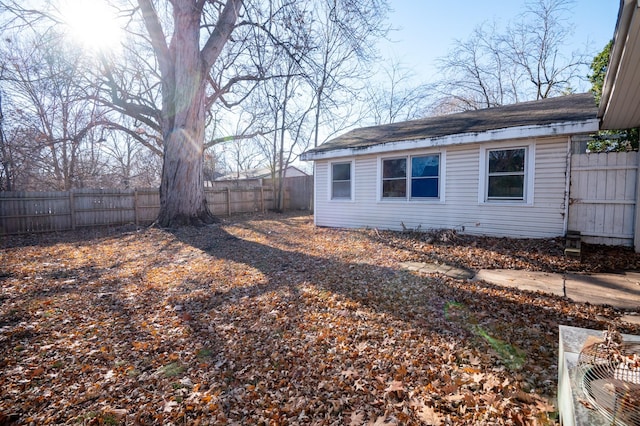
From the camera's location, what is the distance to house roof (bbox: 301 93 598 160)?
6.60m

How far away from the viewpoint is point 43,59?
32.7ft

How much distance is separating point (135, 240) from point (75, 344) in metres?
6.52

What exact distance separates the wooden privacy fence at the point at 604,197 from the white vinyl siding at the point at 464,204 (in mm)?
293

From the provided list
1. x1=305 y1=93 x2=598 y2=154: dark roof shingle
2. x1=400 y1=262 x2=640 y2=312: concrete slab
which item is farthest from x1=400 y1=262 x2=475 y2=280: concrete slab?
x1=305 y1=93 x2=598 y2=154: dark roof shingle

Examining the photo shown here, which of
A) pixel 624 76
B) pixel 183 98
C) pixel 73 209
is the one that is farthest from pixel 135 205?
pixel 624 76

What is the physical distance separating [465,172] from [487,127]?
120 cm

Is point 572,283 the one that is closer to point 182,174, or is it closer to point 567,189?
point 567,189

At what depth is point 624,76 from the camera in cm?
435

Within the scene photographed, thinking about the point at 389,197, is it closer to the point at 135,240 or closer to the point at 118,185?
the point at 135,240

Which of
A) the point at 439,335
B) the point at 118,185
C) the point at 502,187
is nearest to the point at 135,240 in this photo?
the point at 439,335

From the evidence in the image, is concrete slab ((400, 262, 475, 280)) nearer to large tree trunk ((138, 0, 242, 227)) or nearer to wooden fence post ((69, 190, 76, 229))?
large tree trunk ((138, 0, 242, 227))

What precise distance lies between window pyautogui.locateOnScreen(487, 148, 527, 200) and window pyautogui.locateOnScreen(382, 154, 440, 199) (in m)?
1.34

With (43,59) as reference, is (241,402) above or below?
below

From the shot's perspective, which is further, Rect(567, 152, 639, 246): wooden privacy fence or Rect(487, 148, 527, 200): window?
Rect(487, 148, 527, 200): window
